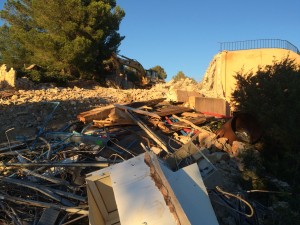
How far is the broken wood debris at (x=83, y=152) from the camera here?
4914mm

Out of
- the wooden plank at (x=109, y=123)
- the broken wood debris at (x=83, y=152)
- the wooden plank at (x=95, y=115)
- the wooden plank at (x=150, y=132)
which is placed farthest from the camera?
the wooden plank at (x=95, y=115)

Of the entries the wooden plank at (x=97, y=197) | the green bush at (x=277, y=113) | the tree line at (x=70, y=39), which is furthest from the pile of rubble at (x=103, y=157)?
the tree line at (x=70, y=39)

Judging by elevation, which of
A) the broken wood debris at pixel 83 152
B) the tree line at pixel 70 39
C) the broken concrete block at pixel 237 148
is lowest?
the broken concrete block at pixel 237 148

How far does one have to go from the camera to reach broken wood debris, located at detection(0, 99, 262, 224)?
491 centimetres

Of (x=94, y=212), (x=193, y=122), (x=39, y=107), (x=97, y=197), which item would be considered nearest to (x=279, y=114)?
(x=193, y=122)

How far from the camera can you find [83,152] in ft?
22.0

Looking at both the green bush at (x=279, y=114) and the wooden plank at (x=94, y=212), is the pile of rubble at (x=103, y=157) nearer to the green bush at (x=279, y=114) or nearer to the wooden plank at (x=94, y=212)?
the wooden plank at (x=94, y=212)

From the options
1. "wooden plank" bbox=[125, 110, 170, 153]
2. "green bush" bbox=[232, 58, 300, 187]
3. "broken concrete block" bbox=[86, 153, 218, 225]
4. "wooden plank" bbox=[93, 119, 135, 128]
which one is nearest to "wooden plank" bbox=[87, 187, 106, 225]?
"broken concrete block" bbox=[86, 153, 218, 225]

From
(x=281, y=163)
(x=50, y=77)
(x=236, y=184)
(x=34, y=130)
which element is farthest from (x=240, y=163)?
(x=50, y=77)

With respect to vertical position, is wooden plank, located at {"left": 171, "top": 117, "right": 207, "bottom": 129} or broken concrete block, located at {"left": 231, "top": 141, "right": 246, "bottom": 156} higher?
wooden plank, located at {"left": 171, "top": 117, "right": 207, "bottom": 129}

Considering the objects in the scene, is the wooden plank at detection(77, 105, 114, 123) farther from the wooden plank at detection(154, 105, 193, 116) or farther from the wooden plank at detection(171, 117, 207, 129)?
the wooden plank at detection(171, 117, 207, 129)

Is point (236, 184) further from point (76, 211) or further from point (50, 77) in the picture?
point (50, 77)

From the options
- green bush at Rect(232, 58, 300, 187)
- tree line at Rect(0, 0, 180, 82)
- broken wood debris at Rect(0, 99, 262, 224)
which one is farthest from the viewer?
tree line at Rect(0, 0, 180, 82)

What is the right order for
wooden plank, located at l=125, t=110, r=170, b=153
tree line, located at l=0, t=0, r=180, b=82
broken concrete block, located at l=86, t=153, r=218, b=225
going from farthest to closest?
tree line, located at l=0, t=0, r=180, b=82
wooden plank, located at l=125, t=110, r=170, b=153
broken concrete block, located at l=86, t=153, r=218, b=225
